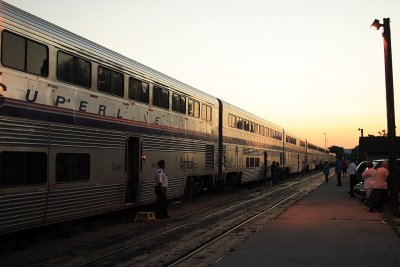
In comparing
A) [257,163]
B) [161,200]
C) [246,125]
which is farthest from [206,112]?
[257,163]

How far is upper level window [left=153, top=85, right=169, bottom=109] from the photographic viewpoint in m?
14.6

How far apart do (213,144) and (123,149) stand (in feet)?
28.8

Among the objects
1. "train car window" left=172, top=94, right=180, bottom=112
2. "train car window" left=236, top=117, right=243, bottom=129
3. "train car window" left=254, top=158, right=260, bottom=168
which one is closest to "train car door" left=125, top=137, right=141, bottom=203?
"train car window" left=172, top=94, right=180, bottom=112

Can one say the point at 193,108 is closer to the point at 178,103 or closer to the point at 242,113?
the point at 178,103

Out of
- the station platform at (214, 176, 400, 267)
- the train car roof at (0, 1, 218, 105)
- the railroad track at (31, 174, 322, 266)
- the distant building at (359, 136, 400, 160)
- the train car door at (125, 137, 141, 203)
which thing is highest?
the train car roof at (0, 1, 218, 105)

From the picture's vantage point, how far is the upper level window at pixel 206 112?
1948 centimetres

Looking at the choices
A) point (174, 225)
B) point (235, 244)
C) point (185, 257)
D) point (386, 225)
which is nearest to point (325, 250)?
point (235, 244)

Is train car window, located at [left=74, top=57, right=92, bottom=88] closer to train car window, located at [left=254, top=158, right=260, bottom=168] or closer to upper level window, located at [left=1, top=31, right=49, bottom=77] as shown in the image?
upper level window, located at [left=1, top=31, right=49, bottom=77]

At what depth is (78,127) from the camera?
10539 millimetres

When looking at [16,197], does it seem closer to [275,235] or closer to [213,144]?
[275,235]

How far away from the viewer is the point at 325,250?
9016mm

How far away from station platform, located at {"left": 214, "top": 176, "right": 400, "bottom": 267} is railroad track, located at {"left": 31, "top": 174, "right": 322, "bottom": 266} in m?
0.85

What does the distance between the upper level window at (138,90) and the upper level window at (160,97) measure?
0.59 m

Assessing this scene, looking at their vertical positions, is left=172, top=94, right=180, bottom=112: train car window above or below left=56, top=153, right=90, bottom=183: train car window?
above
